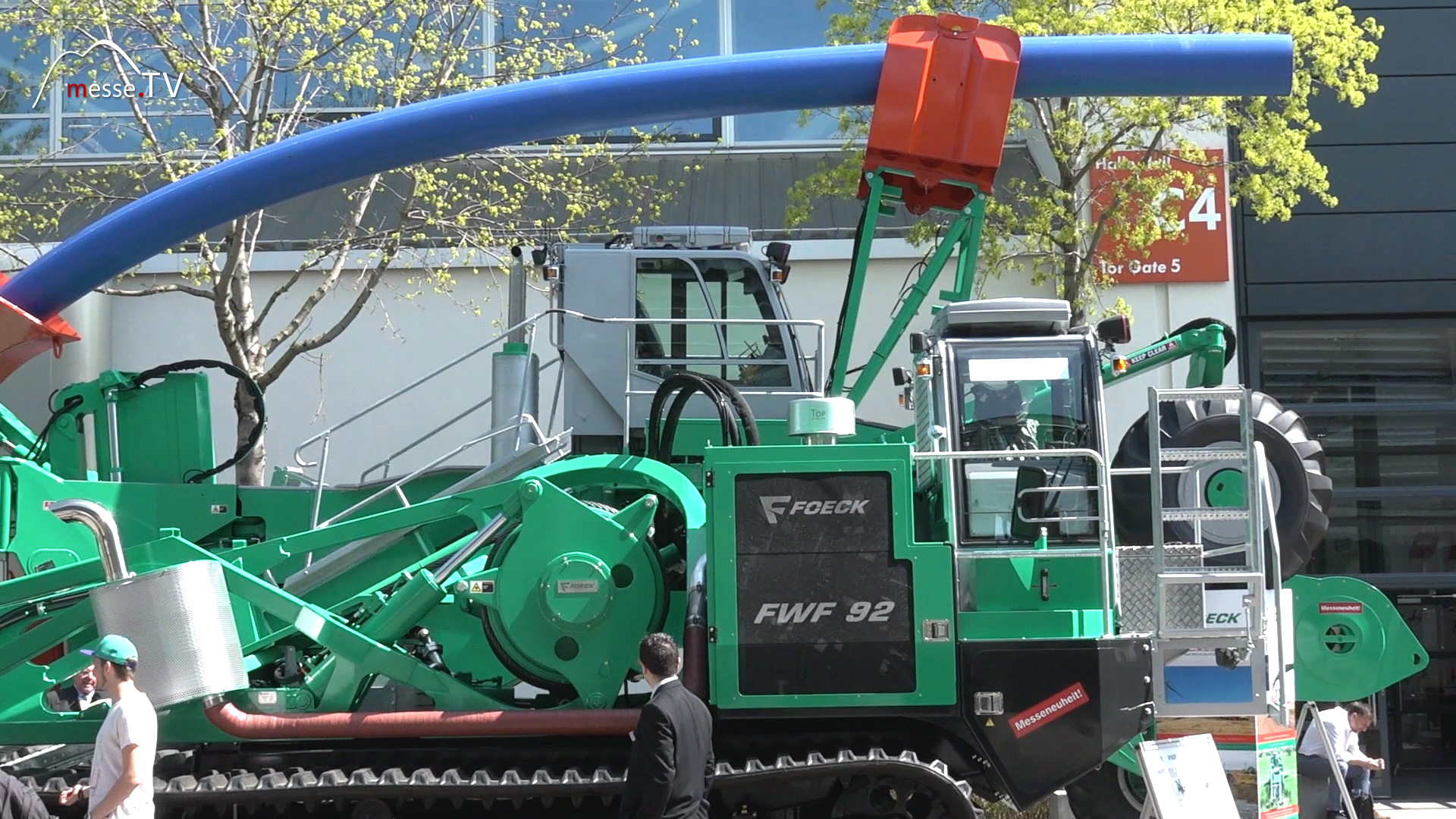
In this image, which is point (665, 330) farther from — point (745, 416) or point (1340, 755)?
point (1340, 755)

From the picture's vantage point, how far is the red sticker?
24.6ft

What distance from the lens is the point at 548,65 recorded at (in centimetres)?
1582

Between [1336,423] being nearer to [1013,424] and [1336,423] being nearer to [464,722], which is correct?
[1013,424]

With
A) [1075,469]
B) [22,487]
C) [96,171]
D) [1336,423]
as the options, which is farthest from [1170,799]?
[96,171]

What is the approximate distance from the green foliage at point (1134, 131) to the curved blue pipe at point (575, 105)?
493 cm

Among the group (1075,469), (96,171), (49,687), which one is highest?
(96,171)

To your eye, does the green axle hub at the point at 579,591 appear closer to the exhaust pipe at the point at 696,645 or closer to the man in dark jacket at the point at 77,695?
the exhaust pipe at the point at 696,645

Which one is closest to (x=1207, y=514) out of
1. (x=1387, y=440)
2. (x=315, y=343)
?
(x=315, y=343)

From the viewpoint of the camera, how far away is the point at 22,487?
850 cm

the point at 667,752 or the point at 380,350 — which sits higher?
the point at 380,350

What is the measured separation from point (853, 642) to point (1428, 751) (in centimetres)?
1069

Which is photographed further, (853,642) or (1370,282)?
(1370,282)

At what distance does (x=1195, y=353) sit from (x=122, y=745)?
682 cm

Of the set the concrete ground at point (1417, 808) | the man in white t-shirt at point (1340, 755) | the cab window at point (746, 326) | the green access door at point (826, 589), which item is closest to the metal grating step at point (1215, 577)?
the green access door at point (826, 589)
